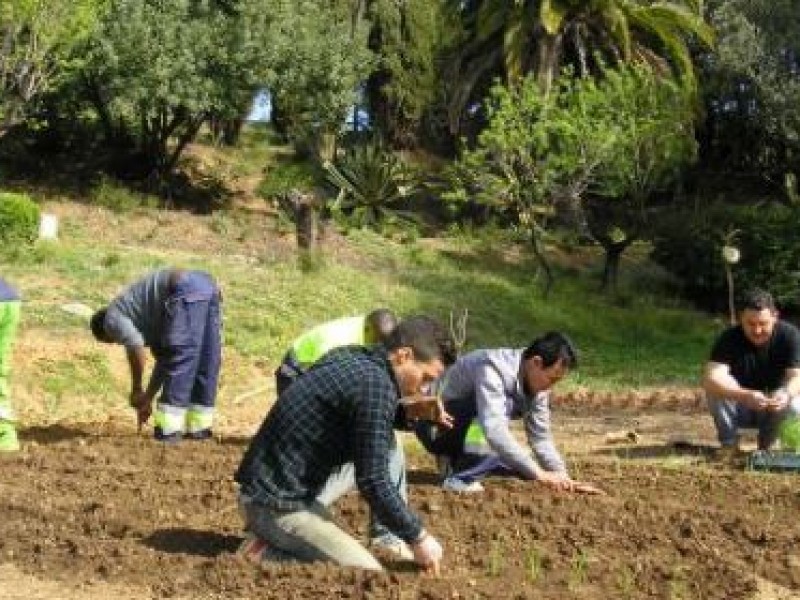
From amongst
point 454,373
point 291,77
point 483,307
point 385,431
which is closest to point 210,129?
point 291,77

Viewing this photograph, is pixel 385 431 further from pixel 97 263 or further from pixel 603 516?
pixel 97 263

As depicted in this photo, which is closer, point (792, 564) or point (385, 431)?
point (385, 431)

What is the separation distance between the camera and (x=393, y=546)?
18.7ft

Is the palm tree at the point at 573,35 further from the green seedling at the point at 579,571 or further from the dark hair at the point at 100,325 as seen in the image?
the green seedling at the point at 579,571

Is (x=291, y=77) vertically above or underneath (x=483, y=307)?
above

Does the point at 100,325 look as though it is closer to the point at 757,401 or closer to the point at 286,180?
the point at 757,401

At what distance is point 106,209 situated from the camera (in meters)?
23.5

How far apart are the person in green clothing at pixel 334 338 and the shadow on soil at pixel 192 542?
1040 mm

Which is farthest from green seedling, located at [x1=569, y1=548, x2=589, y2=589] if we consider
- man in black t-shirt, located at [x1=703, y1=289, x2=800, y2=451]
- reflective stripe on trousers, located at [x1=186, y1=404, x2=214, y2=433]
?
reflective stripe on trousers, located at [x1=186, y1=404, x2=214, y2=433]

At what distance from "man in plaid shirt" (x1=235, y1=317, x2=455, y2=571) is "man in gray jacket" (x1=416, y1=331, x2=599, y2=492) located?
44.7 inches

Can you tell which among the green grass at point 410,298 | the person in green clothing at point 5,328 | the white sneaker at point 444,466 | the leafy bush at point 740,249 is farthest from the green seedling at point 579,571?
the leafy bush at point 740,249

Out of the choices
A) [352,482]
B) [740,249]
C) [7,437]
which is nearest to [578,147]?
[740,249]

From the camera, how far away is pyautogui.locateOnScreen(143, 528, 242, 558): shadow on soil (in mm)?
5750

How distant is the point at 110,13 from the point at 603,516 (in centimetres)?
1846
